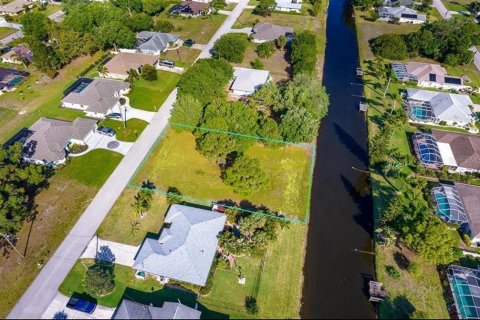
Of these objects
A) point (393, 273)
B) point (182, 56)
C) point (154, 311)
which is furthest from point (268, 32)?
point (154, 311)

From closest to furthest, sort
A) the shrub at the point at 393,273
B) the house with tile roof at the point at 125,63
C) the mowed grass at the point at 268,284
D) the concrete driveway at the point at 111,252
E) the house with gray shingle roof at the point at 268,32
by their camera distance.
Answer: the mowed grass at the point at 268,284, the shrub at the point at 393,273, the concrete driveway at the point at 111,252, the house with tile roof at the point at 125,63, the house with gray shingle roof at the point at 268,32

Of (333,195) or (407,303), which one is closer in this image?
(407,303)

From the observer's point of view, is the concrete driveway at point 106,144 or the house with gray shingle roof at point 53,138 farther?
the concrete driveway at point 106,144

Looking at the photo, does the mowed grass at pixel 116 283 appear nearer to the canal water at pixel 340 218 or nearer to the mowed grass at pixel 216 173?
the mowed grass at pixel 216 173

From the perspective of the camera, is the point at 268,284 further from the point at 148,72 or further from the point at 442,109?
the point at 148,72

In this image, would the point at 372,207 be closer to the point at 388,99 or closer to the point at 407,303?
the point at 407,303

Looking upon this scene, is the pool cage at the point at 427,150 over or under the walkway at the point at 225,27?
under

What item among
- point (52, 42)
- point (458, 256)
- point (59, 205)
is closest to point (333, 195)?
point (458, 256)

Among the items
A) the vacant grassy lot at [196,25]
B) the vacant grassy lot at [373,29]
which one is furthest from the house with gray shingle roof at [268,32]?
the vacant grassy lot at [373,29]
